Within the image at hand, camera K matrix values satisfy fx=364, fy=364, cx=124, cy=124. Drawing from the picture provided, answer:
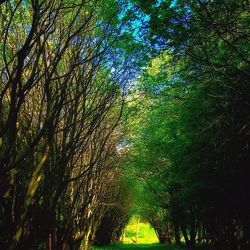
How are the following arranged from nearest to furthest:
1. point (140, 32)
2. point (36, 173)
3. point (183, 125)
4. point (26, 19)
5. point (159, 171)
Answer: point (36, 173), point (140, 32), point (26, 19), point (183, 125), point (159, 171)

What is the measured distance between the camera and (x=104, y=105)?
912 centimetres

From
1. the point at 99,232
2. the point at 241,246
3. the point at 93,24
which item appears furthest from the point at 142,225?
the point at 93,24

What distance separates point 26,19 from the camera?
960cm

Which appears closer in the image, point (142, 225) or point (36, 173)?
point (36, 173)

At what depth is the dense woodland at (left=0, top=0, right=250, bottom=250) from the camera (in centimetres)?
747

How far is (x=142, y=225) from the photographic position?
10888 cm

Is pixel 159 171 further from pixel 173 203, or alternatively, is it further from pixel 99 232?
pixel 99 232

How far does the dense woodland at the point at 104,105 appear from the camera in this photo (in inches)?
294

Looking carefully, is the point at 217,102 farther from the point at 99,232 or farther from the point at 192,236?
the point at 99,232

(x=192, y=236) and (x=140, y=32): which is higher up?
(x=140, y=32)

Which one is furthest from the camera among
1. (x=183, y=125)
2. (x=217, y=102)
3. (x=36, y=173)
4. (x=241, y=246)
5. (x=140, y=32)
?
(x=241, y=246)

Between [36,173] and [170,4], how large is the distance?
4539 millimetres

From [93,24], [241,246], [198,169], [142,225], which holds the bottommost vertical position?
[241,246]

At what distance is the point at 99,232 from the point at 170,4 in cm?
3296
